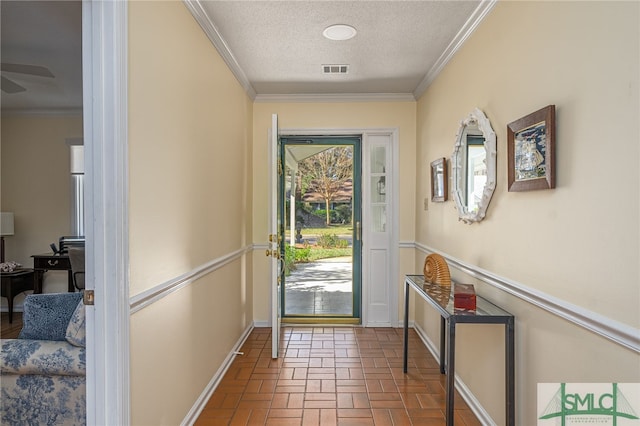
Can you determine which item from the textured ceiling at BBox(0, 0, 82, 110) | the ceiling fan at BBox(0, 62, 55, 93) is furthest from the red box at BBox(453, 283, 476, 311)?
the ceiling fan at BBox(0, 62, 55, 93)

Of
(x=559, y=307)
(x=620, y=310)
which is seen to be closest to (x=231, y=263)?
(x=559, y=307)

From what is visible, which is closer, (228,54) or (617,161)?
(617,161)

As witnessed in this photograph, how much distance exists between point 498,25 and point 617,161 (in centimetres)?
127

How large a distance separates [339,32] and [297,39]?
0.33 m

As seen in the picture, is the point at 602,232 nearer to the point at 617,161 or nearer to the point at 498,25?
the point at 617,161

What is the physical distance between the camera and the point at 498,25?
2.17 meters

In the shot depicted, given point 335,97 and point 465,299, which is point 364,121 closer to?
point 335,97

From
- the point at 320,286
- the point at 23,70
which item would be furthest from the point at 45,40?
the point at 320,286

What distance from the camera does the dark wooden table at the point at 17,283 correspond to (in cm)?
430

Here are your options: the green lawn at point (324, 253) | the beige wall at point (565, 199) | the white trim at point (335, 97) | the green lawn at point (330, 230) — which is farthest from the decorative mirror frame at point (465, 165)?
the green lawn at point (324, 253)

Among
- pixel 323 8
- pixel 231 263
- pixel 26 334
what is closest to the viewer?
pixel 26 334

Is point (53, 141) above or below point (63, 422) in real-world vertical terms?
above

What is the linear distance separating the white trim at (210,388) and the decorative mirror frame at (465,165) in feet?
6.87

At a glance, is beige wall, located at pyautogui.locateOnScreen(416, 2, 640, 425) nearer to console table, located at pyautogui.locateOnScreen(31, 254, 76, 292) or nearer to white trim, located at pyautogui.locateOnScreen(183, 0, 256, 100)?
white trim, located at pyautogui.locateOnScreen(183, 0, 256, 100)
